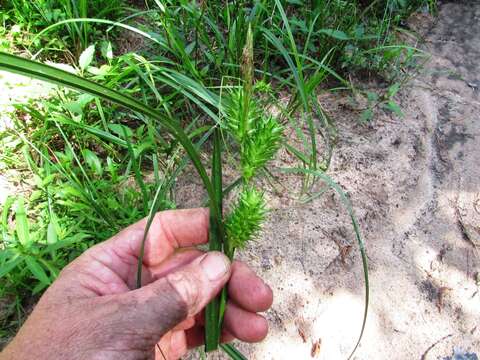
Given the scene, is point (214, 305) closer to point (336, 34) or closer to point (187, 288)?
point (187, 288)

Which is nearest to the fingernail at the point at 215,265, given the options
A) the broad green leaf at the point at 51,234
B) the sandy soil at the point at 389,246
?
the sandy soil at the point at 389,246

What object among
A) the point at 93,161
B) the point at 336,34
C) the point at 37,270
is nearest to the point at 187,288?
the point at 37,270

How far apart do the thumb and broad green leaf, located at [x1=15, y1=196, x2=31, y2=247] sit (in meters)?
0.65

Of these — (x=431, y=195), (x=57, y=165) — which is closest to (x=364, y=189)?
(x=431, y=195)

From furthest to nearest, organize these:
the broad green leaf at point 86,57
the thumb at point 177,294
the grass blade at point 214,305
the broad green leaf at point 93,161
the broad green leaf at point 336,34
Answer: the broad green leaf at point 336,34, the broad green leaf at point 86,57, the broad green leaf at point 93,161, the grass blade at point 214,305, the thumb at point 177,294

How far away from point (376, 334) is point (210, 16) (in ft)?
5.62

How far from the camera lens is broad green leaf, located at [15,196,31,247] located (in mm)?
1535

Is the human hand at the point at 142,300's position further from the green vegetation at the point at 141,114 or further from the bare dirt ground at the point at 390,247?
the bare dirt ground at the point at 390,247

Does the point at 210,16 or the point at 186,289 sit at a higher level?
the point at 210,16

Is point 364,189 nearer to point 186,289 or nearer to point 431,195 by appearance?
point 431,195

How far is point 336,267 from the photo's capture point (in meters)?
1.79

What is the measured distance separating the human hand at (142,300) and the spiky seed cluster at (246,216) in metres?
0.15

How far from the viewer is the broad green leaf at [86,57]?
198 centimetres

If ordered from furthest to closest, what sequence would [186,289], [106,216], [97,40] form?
[97,40], [106,216], [186,289]
